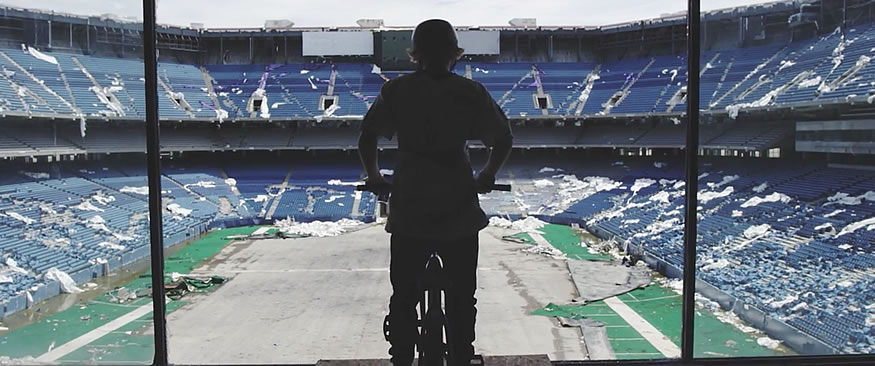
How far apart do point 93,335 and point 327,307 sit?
3078 millimetres

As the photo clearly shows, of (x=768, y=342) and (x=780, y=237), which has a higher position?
(x=780, y=237)

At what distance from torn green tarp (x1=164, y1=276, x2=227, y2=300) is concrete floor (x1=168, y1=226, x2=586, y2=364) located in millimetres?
337

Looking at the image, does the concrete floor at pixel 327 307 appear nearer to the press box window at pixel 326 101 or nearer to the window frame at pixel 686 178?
the window frame at pixel 686 178

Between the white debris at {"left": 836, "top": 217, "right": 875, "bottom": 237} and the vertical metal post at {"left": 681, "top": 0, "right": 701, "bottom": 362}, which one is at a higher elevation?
the vertical metal post at {"left": 681, "top": 0, "right": 701, "bottom": 362}

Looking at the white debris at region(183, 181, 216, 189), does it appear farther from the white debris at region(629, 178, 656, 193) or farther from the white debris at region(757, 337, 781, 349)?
the white debris at region(757, 337, 781, 349)

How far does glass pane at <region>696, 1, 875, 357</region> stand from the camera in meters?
7.98

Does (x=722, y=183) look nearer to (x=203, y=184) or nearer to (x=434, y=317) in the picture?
(x=434, y=317)

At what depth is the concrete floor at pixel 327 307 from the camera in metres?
7.67

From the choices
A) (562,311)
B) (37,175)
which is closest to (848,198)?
(562,311)

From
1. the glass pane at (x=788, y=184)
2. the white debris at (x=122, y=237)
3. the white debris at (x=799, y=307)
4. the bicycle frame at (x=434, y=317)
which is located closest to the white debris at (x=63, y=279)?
the white debris at (x=122, y=237)

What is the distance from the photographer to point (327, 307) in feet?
31.4

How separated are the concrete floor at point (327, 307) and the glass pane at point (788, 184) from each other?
221cm

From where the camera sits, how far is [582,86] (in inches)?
952

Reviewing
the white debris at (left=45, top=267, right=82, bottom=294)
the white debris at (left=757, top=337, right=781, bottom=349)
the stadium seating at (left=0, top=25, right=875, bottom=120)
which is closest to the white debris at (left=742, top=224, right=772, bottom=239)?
the stadium seating at (left=0, top=25, right=875, bottom=120)
